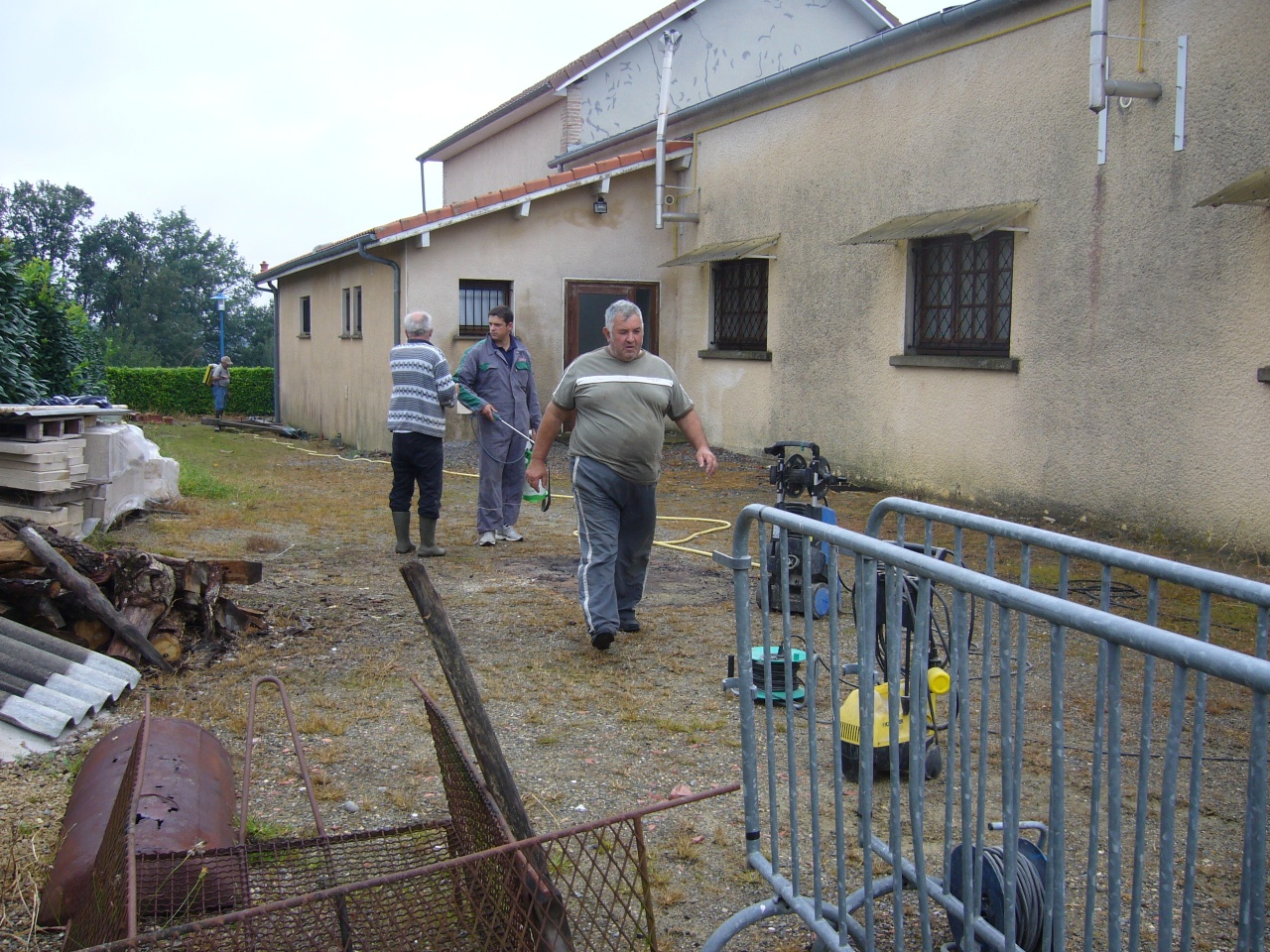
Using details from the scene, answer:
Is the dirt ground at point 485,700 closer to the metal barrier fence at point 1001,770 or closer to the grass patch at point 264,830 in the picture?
the grass patch at point 264,830

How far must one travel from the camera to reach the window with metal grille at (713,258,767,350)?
14258 millimetres

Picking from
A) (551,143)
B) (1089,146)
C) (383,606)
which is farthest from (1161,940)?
(551,143)

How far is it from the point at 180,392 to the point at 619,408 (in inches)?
1001

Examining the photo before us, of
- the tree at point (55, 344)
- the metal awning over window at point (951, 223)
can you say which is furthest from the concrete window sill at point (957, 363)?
the tree at point (55, 344)

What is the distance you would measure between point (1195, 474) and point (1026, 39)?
13.1ft

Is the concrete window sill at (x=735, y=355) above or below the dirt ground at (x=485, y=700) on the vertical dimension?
above

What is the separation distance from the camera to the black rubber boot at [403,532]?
7.98 metres

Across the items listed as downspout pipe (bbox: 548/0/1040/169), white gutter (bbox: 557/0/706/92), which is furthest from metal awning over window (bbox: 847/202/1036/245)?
white gutter (bbox: 557/0/706/92)

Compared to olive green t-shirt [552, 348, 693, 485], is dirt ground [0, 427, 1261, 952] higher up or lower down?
lower down

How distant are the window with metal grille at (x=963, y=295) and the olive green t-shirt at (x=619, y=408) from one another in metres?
5.60

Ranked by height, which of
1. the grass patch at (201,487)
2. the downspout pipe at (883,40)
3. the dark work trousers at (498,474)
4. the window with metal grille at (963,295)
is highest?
the downspout pipe at (883,40)

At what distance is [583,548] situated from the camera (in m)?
5.68

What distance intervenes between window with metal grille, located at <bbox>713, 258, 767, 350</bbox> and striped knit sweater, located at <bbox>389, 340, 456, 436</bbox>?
710cm

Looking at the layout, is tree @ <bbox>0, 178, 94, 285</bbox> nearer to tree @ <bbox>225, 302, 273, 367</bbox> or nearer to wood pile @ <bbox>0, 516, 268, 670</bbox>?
tree @ <bbox>225, 302, 273, 367</bbox>
